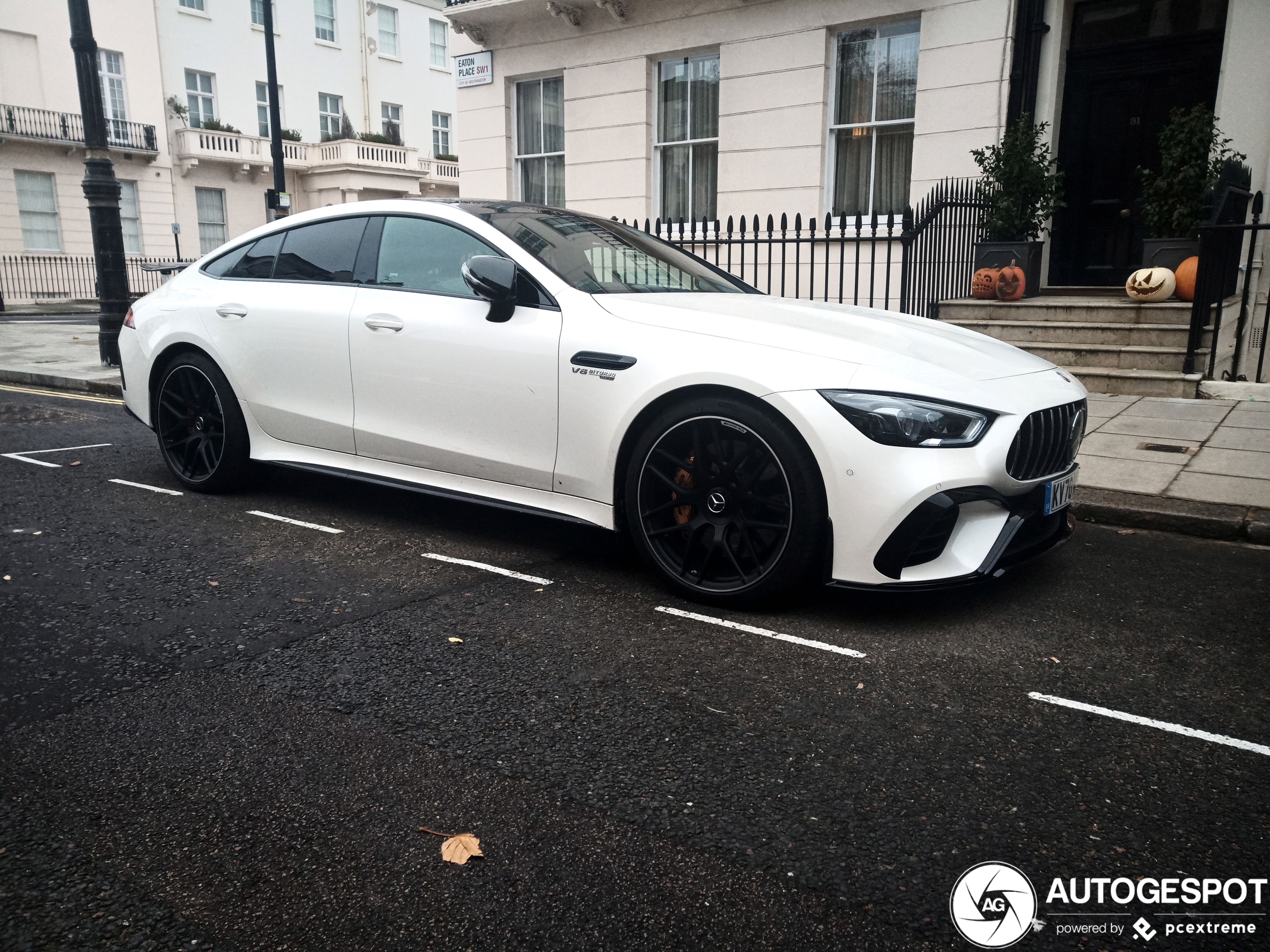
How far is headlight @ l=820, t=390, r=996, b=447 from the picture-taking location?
3451 millimetres

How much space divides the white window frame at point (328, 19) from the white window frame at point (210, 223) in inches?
277

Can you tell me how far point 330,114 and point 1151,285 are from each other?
35.7 meters

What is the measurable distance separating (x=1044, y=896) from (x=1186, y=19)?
1090 cm

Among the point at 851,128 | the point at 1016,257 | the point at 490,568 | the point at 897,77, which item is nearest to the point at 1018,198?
the point at 1016,257

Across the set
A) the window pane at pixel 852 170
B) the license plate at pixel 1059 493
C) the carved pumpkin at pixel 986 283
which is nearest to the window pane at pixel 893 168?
the window pane at pixel 852 170

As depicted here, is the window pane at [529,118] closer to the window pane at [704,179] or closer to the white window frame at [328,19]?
the window pane at [704,179]

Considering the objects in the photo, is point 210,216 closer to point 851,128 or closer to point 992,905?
point 851,128

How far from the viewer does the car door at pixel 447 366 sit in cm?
423

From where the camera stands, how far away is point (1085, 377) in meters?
8.70

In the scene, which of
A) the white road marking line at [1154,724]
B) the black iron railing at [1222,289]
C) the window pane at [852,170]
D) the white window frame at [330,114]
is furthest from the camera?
the white window frame at [330,114]

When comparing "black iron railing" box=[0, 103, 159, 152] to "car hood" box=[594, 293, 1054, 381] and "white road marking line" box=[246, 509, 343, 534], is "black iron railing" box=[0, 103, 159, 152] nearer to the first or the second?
Answer: "white road marking line" box=[246, 509, 343, 534]

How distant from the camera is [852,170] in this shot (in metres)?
11.6

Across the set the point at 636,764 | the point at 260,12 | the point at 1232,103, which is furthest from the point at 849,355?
the point at 260,12

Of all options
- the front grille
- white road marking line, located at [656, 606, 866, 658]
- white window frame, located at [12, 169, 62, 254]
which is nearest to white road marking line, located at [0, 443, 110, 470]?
white road marking line, located at [656, 606, 866, 658]
